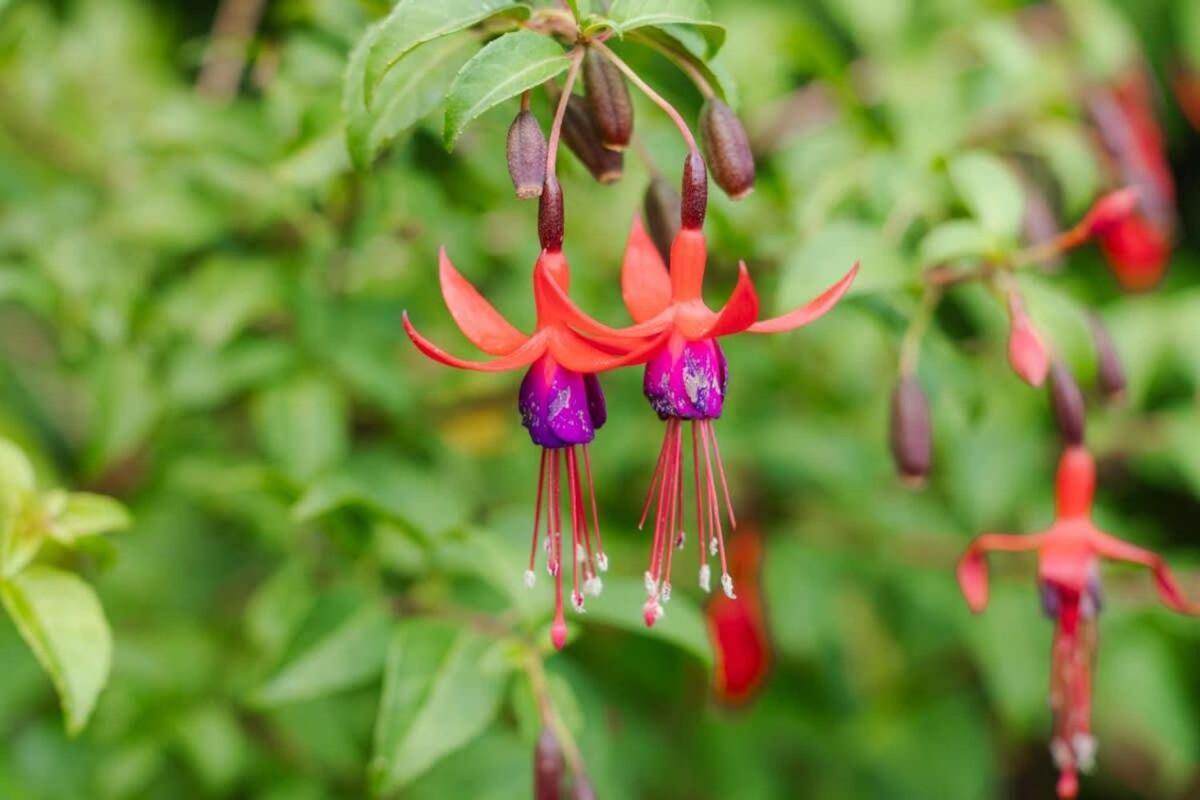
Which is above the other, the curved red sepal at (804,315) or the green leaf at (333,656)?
the curved red sepal at (804,315)

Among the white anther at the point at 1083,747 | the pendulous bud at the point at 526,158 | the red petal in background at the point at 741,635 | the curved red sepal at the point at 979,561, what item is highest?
the pendulous bud at the point at 526,158

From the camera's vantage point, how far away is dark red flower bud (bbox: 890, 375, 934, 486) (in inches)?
43.5

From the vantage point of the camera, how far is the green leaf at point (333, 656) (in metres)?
1.04

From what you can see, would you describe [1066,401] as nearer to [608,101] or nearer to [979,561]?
[979,561]

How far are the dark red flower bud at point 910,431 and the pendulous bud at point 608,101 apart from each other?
1.39ft

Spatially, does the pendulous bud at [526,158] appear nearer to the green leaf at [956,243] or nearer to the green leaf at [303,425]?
the green leaf at [956,243]

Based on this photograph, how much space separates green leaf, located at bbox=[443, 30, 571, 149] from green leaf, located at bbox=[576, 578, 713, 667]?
1.55 feet

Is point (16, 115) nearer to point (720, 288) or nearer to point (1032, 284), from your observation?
point (720, 288)

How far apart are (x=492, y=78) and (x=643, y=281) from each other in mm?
173

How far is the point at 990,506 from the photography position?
1.54 meters

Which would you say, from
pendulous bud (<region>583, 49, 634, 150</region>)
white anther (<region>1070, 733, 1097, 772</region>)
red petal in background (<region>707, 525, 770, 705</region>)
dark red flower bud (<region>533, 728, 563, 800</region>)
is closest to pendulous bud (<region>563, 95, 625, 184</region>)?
pendulous bud (<region>583, 49, 634, 150</region>)

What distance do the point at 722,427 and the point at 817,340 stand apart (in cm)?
19

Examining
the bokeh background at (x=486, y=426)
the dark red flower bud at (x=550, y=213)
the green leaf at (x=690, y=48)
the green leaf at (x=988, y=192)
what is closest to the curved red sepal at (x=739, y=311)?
the dark red flower bud at (x=550, y=213)

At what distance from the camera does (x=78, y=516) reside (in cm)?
101
